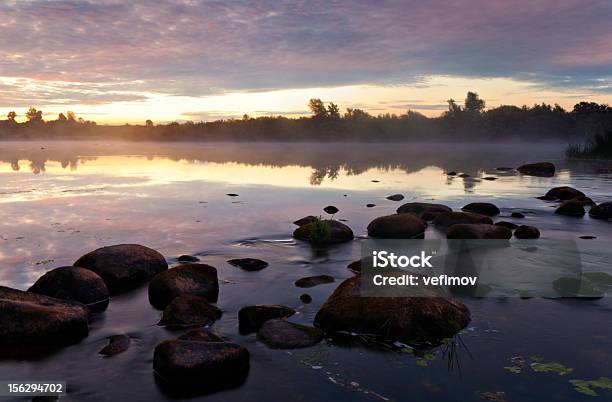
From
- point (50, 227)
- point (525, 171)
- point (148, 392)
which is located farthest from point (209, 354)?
point (525, 171)

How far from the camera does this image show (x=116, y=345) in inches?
312

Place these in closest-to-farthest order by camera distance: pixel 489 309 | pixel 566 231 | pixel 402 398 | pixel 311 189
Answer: pixel 402 398 < pixel 489 309 < pixel 566 231 < pixel 311 189

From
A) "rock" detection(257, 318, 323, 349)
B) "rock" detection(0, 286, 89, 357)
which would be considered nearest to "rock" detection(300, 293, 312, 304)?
"rock" detection(257, 318, 323, 349)

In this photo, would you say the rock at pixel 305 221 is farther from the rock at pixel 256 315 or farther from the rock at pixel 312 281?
the rock at pixel 256 315

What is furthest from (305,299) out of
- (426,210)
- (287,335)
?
(426,210)

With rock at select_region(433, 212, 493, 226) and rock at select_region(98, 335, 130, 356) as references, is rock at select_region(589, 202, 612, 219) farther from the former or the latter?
rock at select_region(98, 335, 130, 356)

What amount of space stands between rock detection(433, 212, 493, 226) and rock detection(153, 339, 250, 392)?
39.0 feet

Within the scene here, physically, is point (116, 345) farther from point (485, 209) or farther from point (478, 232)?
point (485, 209)

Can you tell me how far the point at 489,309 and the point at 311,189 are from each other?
796 inches

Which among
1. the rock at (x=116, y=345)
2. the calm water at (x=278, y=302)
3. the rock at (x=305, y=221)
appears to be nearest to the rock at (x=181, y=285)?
the calm water at (x=278, y=302)

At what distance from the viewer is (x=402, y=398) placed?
642 cm

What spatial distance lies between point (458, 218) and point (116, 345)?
42.1ft

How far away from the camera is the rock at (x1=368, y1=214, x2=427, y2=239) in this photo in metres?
15.9

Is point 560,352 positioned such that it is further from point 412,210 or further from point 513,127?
point 513,127
